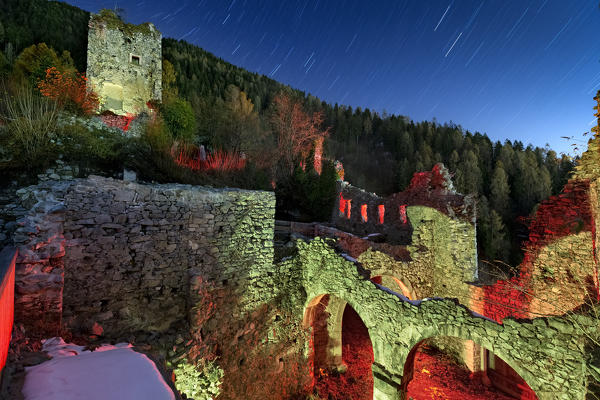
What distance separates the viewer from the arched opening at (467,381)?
330 inches

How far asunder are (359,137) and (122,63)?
43.6 meters

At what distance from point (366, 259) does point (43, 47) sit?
21.6 metres

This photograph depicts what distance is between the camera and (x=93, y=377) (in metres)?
2.69

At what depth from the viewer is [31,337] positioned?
11.8ft

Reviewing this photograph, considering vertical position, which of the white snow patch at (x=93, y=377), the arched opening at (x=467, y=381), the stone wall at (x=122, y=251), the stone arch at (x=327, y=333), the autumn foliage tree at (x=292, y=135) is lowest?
the arched opening at (x=467, y=381)

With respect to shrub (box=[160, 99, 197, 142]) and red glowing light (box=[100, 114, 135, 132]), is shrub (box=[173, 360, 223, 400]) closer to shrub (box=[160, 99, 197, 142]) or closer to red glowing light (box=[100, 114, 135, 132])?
red glowing light (box=[100, 114, 135, 132])

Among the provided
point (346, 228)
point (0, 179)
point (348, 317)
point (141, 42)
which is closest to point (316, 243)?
point (348, 317)

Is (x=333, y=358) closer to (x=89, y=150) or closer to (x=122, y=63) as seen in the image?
(x=89, y=150)

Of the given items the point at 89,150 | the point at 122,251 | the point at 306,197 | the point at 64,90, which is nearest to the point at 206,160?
the point at 89,150

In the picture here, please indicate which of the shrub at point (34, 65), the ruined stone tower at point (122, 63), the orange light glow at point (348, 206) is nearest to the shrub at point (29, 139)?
the shrub at point (34, 65)

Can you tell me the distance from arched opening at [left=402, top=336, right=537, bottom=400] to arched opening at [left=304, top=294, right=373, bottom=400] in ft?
5.28

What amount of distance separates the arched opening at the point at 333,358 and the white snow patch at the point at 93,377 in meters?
5.93

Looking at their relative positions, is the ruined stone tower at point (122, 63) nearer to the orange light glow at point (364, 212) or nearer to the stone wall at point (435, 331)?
the orange light glow at point (364, 212)

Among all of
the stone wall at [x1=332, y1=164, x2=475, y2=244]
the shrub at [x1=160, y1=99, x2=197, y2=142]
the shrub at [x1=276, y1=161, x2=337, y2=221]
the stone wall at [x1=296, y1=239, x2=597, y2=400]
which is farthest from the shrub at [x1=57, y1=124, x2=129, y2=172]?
the stone wall at [x1=332, y1=164, x2=475, y2=244]
